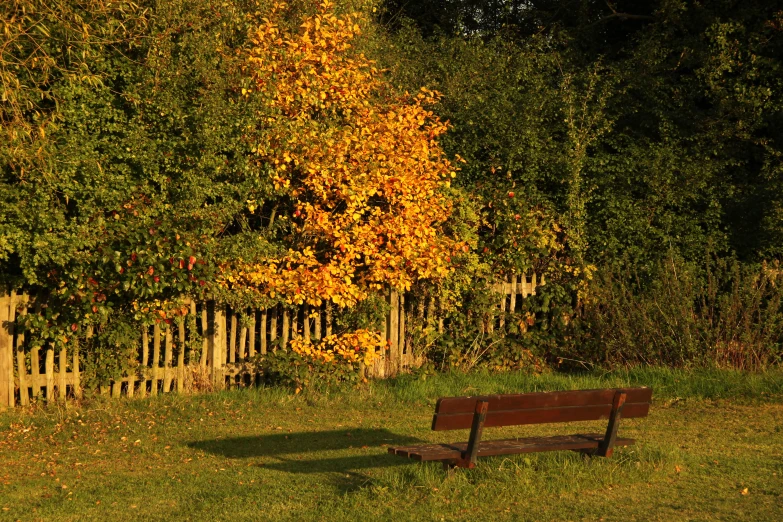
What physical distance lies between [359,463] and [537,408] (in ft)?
5.86

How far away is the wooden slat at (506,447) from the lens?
6.82 metres

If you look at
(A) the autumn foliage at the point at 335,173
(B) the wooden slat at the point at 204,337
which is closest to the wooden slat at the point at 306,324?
(A) the autumn foliage at the point at 335,173

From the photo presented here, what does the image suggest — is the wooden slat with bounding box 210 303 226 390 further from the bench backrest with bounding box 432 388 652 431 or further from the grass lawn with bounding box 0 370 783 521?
the bench backrest with bounding box 432 388 652 431

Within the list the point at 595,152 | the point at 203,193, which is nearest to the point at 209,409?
the point at 203,193

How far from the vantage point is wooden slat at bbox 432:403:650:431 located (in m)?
6.77

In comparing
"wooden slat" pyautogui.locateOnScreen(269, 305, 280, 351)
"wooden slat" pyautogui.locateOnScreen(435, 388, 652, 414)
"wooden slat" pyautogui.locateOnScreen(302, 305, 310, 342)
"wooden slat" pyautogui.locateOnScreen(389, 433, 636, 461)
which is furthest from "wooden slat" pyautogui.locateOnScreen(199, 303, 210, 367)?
"wooden slat" pyautogui.locateOnScreen(435, 388, 652, 414)

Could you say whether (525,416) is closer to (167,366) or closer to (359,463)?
(359,463)

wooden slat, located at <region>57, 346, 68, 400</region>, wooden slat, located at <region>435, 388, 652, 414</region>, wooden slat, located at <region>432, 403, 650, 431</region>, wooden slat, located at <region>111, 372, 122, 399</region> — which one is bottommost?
wooden slat, located at <region>111, 372, 122, 399</region>

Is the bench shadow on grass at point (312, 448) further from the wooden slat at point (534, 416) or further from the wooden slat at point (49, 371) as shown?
the wooden slat at point (49, 371)

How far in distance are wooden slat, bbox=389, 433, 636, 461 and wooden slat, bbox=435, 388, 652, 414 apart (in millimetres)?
328

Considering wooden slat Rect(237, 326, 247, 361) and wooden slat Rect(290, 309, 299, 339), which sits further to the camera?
wooden slat Rect(290, 309, 299, 339)

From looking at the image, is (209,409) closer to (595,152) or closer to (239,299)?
(239,299)

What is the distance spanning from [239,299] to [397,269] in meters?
1.88

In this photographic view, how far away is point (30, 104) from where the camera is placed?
28.3 feet
